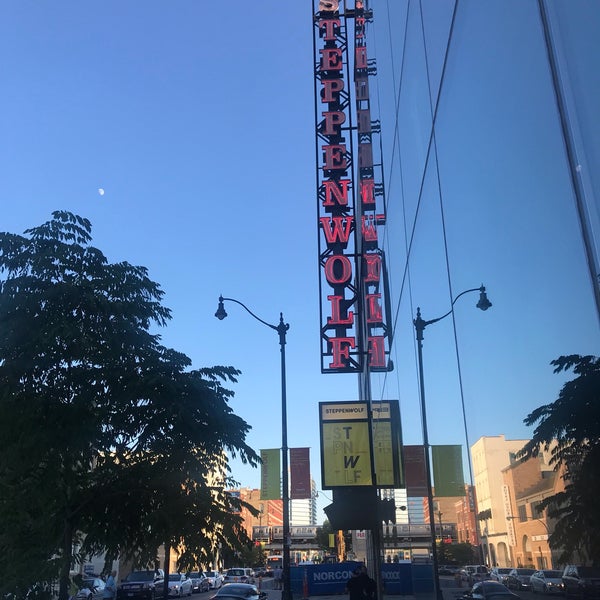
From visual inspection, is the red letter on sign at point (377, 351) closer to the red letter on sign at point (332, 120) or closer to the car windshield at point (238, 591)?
the car windshield at point (238, 591)

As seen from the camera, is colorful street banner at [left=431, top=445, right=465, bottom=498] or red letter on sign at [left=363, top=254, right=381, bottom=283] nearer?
colorful street banner at [left=431, top=445, right=465, bottom=498]

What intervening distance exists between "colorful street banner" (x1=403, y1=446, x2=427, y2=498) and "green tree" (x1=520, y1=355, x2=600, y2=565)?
8.57 m

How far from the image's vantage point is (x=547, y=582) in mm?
4473

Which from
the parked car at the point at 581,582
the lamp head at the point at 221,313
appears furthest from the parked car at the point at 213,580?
the parked car at the point at 581,582

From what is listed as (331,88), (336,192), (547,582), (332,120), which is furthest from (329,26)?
(547,582)

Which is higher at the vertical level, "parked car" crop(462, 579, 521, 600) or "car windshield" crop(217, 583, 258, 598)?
"parked car" crop(462, 579, 521, 600)

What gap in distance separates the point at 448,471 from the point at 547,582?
505 centimetres

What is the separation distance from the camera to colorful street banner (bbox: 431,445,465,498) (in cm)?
887

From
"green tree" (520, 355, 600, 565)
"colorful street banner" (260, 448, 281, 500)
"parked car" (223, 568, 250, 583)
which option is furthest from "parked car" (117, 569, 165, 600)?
"green tree" (520, 355, 600, 565)

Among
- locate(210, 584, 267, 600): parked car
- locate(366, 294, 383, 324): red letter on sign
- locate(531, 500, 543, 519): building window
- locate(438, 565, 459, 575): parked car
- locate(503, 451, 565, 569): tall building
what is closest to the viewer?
locate(503, 451, 565, 569): tall building

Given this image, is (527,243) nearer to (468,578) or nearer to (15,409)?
(468,578)

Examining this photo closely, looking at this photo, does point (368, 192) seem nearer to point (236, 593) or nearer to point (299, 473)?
point (299, 473)

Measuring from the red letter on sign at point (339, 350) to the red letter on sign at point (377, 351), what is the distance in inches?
45.5

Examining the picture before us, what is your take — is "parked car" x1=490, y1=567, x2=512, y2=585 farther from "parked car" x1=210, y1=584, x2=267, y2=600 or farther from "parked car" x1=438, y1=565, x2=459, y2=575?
"parked car" x1=210, y1=584, x2=267, y2=600
